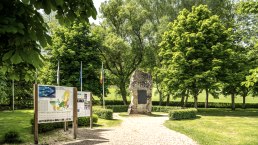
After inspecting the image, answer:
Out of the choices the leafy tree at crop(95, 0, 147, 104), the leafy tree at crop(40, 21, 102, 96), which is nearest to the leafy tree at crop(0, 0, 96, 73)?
the leafy tree at crop(40, 21, 102, 96)

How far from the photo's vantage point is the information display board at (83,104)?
60.8 ft

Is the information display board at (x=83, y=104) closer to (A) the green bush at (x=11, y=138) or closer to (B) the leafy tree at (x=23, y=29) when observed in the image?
(A) the green bush at (x=11, y=138)

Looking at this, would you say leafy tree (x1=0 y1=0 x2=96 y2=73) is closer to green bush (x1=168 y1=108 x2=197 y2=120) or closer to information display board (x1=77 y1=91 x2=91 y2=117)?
information display board (x1=77 y1=91 x2=91 y2=117)

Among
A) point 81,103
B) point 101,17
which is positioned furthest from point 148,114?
point 101,17

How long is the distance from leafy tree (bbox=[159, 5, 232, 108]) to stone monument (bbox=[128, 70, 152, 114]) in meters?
2.69

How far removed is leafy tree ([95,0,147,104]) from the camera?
44.3 meters

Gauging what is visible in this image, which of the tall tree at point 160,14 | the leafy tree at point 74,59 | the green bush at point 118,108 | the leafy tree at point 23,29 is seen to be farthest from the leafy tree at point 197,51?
the leafy tree at point 23,29

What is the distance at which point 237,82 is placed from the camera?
3444cm

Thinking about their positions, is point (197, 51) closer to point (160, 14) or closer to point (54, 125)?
point (160, 14)

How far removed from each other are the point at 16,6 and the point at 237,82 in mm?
33325

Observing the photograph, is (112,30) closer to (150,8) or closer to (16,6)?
(150,8)

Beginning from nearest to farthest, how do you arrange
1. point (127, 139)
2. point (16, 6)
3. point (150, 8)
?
point (16, 6) < point (127, 139) < point (150, 8)

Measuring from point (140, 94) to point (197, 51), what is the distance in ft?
27.5

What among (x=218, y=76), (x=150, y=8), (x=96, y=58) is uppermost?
(x=150, y=8)
